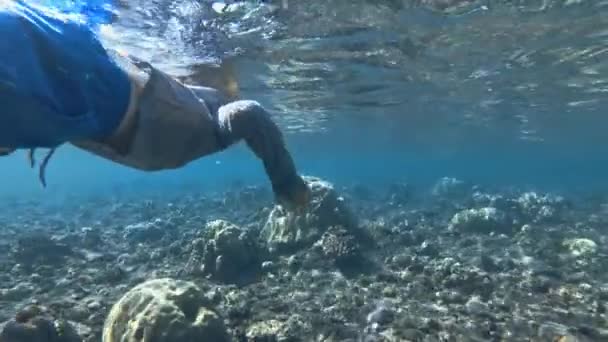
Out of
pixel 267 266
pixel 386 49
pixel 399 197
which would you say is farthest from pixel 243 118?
pixel 399 197

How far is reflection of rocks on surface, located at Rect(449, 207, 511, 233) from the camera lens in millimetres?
17983

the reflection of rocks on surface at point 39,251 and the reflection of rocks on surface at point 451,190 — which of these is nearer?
the reflection of rocks on surface at point 39,251

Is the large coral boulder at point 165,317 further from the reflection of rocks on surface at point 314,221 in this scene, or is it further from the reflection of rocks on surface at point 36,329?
the reflection of rocks on surface at point 314,221

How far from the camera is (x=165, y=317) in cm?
675

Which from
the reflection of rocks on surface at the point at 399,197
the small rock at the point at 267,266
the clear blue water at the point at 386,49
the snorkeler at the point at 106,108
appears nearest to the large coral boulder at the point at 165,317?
the snorkeler at the point at 106,108

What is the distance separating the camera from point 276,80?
80.7 ft

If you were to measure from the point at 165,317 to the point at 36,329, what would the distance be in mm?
2067

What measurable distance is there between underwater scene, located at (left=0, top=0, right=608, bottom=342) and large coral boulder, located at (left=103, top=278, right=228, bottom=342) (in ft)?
0.09

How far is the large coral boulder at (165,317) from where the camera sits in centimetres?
667

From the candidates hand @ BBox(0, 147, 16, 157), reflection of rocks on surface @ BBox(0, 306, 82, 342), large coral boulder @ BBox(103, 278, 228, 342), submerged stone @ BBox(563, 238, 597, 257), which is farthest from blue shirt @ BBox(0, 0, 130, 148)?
submerged stone @ BBox(563, 238, 597, 257)

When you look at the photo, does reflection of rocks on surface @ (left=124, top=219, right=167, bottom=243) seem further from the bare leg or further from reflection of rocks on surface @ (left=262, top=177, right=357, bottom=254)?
the bare leg

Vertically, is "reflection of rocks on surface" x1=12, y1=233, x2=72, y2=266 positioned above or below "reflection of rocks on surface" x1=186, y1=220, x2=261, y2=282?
below

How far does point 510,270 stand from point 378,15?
8.42 meters

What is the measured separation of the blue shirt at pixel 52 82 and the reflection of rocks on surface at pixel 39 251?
13.1 metres
